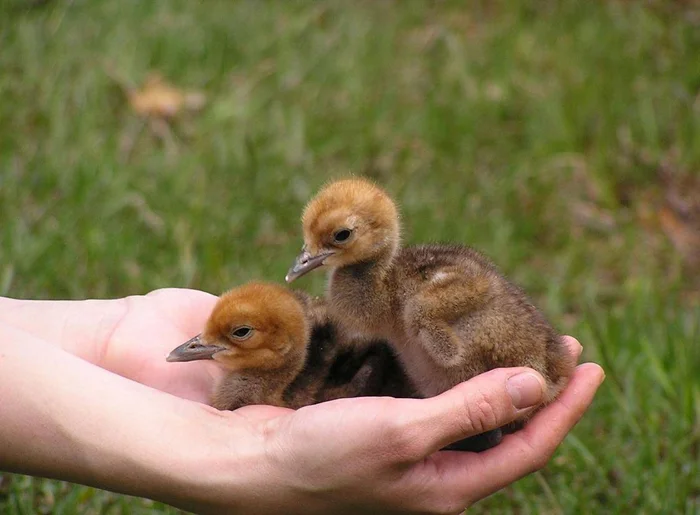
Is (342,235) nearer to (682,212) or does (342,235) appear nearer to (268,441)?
(268,441)

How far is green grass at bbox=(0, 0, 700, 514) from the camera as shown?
4.18 m

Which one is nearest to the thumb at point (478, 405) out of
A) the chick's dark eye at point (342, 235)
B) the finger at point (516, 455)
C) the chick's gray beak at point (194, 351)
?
the finger at point (516, 455)

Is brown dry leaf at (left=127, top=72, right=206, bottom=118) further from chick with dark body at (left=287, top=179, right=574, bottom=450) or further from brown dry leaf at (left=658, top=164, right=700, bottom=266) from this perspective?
chick with dark body at (left=287, top=179, right=574, bottom=450)

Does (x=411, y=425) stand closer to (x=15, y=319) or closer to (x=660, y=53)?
(x=15, y=319)

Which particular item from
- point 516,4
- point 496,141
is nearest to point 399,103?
point 496,141

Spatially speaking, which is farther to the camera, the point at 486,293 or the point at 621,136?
the point at 621,136

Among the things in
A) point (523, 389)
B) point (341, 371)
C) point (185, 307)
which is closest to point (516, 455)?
point (523, 389)

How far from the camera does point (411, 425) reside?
2.43 meters

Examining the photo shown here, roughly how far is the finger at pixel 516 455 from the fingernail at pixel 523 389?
0.58 ft

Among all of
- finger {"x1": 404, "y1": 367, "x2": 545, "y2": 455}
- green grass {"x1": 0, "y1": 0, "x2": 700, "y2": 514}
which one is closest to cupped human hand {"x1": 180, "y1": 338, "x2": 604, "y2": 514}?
finger {"x1": 404, "y1": 367, "x2": 545, "y2": 455}

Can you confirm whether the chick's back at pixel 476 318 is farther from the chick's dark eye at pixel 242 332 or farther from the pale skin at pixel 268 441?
the chick's dark eye at pixel 242 332

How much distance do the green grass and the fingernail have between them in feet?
3.78

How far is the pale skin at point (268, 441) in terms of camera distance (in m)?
2.47

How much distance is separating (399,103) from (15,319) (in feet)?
10.2
